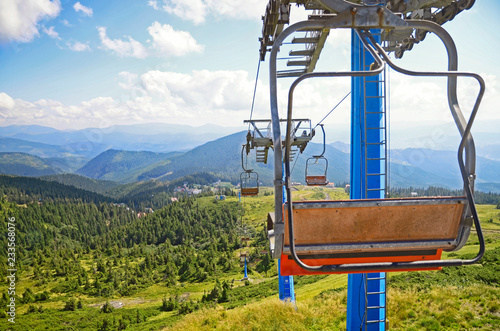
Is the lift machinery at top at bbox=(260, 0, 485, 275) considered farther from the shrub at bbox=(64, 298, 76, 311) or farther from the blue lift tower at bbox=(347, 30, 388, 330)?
the shrub at bbox=(64, 298, 76, 311)

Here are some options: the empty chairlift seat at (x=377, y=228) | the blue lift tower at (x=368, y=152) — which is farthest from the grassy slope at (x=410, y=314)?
the empty chairlift seat at (x=377, y=228)

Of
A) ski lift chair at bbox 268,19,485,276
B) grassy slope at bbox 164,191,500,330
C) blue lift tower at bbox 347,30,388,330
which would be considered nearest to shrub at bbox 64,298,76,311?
grassy slope at bbox 164,191,500,330

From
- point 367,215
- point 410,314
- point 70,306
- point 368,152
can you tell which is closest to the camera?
point 367,215

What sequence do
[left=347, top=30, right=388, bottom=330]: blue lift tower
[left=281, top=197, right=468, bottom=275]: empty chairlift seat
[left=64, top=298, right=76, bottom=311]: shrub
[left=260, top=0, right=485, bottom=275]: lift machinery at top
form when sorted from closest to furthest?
[left=260, top=0, right=485, bottom=275]: lift machinery at top
[left=281, top=197, right=468, bottom=275]: empty chairlift seat
[left=347, top=30, right=388, bottom=330]: blue lift tower
[left=64, top=298, right=76, bottom=311]: shrub

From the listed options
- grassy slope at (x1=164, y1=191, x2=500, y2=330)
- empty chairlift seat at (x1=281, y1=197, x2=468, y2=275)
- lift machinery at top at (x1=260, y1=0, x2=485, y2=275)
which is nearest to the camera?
lift machinery at top at (x1=260, y1=0, x2=485, y2=275)

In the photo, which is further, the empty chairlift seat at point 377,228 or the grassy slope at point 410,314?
the grassy slope at point 410,314

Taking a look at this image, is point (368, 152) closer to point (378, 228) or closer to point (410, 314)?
point (378, 228)

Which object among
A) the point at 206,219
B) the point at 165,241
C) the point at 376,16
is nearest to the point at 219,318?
the point at 376,16

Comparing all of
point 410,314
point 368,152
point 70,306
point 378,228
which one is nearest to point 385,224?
point 378,228

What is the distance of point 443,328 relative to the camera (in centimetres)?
855

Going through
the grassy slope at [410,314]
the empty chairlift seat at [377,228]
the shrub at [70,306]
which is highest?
the empty chairlift seat at [377,228]

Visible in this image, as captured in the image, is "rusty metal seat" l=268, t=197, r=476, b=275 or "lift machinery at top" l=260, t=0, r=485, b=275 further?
"rusty metal seat" l=268, t=197, r=476, b=275

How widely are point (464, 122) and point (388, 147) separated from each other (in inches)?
151

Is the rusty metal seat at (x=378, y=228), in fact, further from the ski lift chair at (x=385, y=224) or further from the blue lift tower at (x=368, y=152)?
the blue lift tower at (x=368, y=152)
